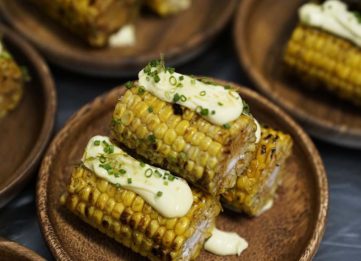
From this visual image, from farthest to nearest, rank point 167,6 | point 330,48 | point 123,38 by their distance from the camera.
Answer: point 167,6
point 123,38
point 330,48

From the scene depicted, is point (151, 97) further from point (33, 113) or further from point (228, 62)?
point (228, 62)

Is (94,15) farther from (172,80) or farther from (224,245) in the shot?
(224,245)

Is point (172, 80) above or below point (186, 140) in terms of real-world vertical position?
above

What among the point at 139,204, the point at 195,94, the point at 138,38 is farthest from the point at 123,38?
the point at 139,204

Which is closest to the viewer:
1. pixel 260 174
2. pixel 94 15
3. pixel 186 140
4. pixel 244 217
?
pixel 186 140

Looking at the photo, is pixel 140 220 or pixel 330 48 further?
pixel 330 48

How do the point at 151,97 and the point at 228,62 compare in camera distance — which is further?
the point at 228,62

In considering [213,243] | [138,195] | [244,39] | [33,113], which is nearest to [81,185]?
[138,195]
